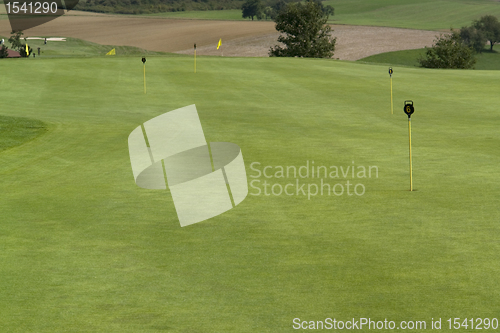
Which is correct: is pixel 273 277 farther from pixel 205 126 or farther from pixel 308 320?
pixel 205 126

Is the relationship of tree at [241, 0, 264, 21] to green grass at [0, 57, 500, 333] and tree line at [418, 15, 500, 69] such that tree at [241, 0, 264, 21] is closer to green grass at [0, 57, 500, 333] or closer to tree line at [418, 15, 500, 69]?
tree line at [418, 15, 500, 69]

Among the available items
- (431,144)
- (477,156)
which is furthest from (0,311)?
(431,144)

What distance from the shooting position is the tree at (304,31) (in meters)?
72.4

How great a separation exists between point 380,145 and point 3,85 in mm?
18987

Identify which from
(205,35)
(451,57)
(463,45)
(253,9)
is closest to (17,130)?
(451,57)

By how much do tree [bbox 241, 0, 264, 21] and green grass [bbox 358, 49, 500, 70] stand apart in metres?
47.9

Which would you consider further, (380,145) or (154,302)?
(380,145)

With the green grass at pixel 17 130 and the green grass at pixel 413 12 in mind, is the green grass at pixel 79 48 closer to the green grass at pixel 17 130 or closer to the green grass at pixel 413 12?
the green grass at pixel 17 130

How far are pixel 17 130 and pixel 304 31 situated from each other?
57.6 metres

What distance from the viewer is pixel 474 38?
343 ft

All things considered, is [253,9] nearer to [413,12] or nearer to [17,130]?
[413,12]

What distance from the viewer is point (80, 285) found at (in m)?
7.07

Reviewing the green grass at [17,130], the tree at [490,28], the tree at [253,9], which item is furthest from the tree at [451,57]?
the tree at [253,9]

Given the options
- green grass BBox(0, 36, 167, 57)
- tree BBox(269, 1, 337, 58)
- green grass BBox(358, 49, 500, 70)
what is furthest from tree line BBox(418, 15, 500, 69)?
green grass BBox(0, 36, 167, 57)
